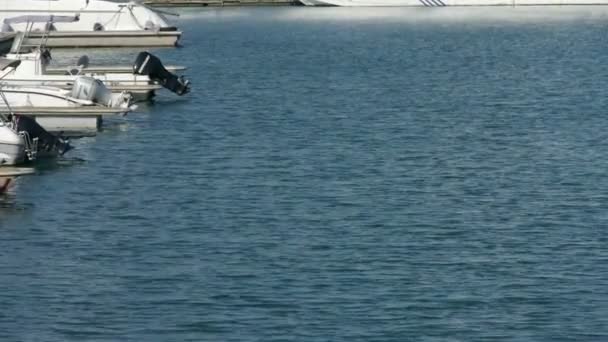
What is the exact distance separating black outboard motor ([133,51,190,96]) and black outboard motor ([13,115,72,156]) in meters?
13.9

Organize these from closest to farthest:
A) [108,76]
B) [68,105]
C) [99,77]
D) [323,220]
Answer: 1. [323,220]
2. [68,105]
3. [99,77]
4. [108,76]

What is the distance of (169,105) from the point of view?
202 ft

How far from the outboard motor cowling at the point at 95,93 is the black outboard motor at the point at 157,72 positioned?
21.1ft

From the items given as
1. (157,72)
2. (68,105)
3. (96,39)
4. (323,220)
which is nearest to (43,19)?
(96,39)

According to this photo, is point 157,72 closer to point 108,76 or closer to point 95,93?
point 108,76

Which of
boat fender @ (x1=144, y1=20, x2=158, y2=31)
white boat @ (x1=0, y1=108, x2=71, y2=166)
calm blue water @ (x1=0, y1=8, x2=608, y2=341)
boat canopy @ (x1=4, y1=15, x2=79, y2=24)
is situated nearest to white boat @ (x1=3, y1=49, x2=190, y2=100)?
calm blue water @ (x1=0, y1=8, x2=608, y2=341)

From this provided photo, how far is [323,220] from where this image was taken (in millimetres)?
38688

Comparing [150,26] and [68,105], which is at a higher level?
[150,26]

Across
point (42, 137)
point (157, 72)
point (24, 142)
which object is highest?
point (157, 72)

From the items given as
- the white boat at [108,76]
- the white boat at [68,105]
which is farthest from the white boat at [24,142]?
the white boat at [108,76]

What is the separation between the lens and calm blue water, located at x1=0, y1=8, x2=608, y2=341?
30.1m

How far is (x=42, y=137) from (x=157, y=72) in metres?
16.1

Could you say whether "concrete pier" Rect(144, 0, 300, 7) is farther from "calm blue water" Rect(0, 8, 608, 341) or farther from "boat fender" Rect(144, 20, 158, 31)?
"calm blue water" Rect(0, 8, 608, 341)

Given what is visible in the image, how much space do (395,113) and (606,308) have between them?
96.8 ft
